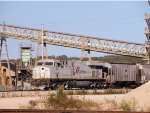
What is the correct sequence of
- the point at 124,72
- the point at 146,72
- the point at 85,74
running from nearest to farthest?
the point at 85,74, the point at 124,72, the point at 146,72

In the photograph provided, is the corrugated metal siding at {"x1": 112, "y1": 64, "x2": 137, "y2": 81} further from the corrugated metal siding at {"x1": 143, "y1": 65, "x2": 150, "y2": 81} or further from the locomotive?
the corrugated metal siding at {"x1": 143, "y1": 65, "x2": 150, "y2": 81}

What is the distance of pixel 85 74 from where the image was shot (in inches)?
1597

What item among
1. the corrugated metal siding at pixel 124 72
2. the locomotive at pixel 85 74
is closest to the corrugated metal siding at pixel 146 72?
the locomotive at pixel 85 74

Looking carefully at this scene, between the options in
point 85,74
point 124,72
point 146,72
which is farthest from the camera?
point 146,72

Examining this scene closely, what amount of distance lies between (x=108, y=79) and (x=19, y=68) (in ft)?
48.4

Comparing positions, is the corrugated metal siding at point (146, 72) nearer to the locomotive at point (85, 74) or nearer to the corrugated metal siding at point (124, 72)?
the locomotive at point (85, 74)

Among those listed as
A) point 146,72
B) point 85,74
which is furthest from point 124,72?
point 85,74

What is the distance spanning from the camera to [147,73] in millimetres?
46906

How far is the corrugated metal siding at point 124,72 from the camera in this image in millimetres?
43531

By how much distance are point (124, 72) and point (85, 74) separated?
6.21m

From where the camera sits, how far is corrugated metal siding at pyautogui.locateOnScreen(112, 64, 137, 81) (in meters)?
43.5

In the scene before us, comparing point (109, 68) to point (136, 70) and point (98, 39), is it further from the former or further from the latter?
point (98, 39)

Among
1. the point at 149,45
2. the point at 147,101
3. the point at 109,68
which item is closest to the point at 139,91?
the point at 147,101

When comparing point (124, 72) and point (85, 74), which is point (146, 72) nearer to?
point (124, 72)
